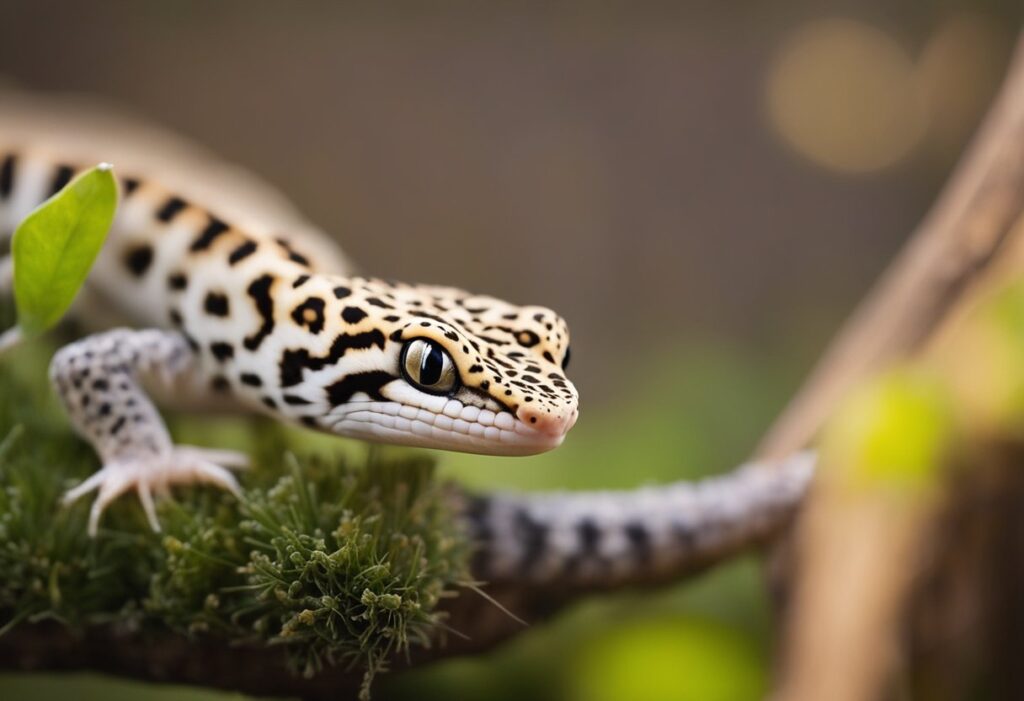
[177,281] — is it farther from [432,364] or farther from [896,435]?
[896,435]

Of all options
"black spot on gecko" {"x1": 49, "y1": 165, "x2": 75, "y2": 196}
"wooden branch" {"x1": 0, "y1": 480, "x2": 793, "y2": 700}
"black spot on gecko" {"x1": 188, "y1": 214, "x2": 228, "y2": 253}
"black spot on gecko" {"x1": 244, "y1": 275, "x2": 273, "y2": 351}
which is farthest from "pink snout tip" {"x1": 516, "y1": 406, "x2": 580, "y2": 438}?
"black spot on gecko" {"x1": 49, "y1": 165, "x2": 75, "y2": 196}

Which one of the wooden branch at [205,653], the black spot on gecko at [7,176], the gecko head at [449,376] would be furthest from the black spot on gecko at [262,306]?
the black spot on gecko at [7,176]

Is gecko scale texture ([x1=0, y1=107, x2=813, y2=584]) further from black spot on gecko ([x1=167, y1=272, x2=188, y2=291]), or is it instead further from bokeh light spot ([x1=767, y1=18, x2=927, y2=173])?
bokeh light spot ([x1=767, y1=18, x2=927, y2=173])

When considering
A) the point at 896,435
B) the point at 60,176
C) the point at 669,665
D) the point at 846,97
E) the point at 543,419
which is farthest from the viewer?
the point at 846,97

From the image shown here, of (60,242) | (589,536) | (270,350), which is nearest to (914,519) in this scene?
(589,536)

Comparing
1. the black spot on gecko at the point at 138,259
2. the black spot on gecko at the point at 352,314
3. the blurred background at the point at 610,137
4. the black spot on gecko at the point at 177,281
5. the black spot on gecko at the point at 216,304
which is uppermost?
the blurred background at the point at 610,137

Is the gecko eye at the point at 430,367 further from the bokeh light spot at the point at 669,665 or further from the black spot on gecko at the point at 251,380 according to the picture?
the bokeh light spot at the point at 669,665

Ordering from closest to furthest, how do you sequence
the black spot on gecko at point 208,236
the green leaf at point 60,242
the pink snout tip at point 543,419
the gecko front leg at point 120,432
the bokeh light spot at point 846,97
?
the pink snout tip at point 543,419 < the green leaf at point 60,242 < the gecko front leg at point 120,432 < the black spot on gecko at point 208,236 < the bokeh light spot at point 846,97
